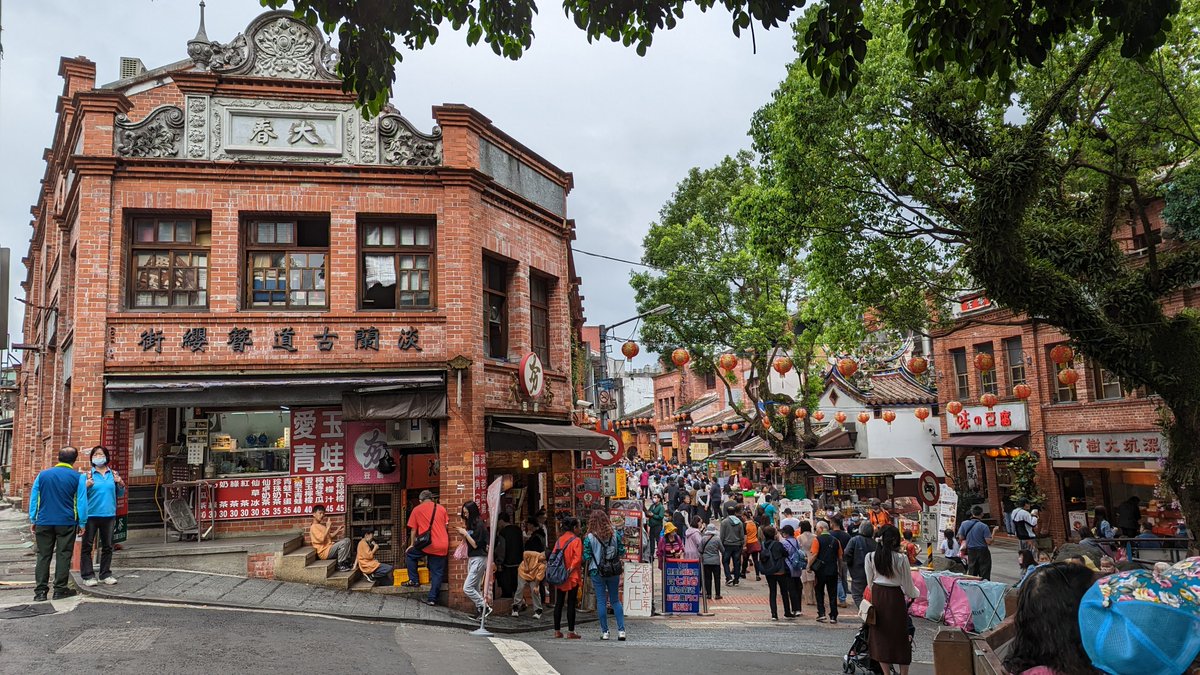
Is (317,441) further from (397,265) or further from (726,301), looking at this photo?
(726,301)

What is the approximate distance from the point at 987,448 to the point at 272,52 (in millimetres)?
22720

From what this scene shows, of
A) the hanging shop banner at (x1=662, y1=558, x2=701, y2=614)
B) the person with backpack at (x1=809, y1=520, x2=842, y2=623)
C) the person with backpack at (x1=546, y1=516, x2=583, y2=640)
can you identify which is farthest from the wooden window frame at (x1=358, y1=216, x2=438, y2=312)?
the person with backpack at (x1=809, y1=520, x2=842, y2=623)

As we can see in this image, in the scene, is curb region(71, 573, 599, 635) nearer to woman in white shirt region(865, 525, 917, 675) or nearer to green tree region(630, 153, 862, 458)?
woman in white shirt region(865, 525, 917, 675)

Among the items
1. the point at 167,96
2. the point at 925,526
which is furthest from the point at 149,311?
the point at 925,526

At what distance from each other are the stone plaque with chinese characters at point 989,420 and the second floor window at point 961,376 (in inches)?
26.7

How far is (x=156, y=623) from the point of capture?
8.60 metres

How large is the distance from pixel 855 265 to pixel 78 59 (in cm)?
1410

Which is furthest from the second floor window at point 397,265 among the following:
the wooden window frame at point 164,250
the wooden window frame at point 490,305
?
the wooden window frame at point 164,250

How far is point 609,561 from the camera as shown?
11086 millimetres

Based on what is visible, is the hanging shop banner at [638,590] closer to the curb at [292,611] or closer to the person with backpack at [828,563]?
the curb at [292,611]

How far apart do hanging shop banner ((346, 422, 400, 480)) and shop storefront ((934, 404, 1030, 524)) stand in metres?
18.6

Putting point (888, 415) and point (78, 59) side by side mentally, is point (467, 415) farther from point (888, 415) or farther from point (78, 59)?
point (888, 415)

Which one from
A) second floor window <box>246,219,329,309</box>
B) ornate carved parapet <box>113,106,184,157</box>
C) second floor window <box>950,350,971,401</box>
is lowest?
second floor window <box>950,350,971,401</box>

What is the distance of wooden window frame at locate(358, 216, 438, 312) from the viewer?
44.7 feet
